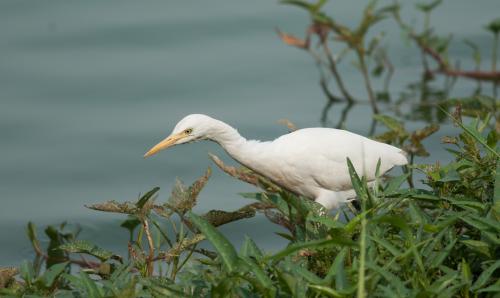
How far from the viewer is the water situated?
8133 mm

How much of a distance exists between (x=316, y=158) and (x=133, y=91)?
393 centimetres

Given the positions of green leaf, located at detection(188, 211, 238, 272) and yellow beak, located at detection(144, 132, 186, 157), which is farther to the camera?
yellow beak, located at detection(144, 132, 186, 157)

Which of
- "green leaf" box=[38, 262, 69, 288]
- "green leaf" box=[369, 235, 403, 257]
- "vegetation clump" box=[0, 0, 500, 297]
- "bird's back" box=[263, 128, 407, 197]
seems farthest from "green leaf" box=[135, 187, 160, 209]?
"bird's back" box=[263, 128, 407, 197]

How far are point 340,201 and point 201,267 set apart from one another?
6.56 feet

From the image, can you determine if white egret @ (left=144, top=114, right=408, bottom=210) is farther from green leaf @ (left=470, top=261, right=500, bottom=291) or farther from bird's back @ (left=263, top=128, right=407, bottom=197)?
green leaf @ (left=470, top=261, right=500, bottom=291)

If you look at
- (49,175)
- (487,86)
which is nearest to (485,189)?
(49,175)

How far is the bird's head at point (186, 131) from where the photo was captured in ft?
18.2

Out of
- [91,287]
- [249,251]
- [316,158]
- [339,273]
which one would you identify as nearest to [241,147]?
[316,158]

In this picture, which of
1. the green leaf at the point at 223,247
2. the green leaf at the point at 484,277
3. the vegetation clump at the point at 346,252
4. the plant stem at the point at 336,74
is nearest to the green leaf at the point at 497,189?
the vegetation clump at the point at 346,252

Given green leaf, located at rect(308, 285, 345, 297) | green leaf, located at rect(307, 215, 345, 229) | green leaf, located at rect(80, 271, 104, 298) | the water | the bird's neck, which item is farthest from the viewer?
the water

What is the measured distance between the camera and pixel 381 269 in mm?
3656

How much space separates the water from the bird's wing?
145 centimetres

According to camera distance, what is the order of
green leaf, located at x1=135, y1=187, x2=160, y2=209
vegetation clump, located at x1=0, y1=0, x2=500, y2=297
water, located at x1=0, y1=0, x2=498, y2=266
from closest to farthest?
vegetation clump, located at x1=0, y1=0, x2=500, y2=297 → green leaf, located at x1=135, y1=187, x2=160, y2=209 → water, located at x1=0, y1=0, x2=498, y2=266

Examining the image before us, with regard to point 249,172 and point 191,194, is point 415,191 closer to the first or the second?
point 191,194
